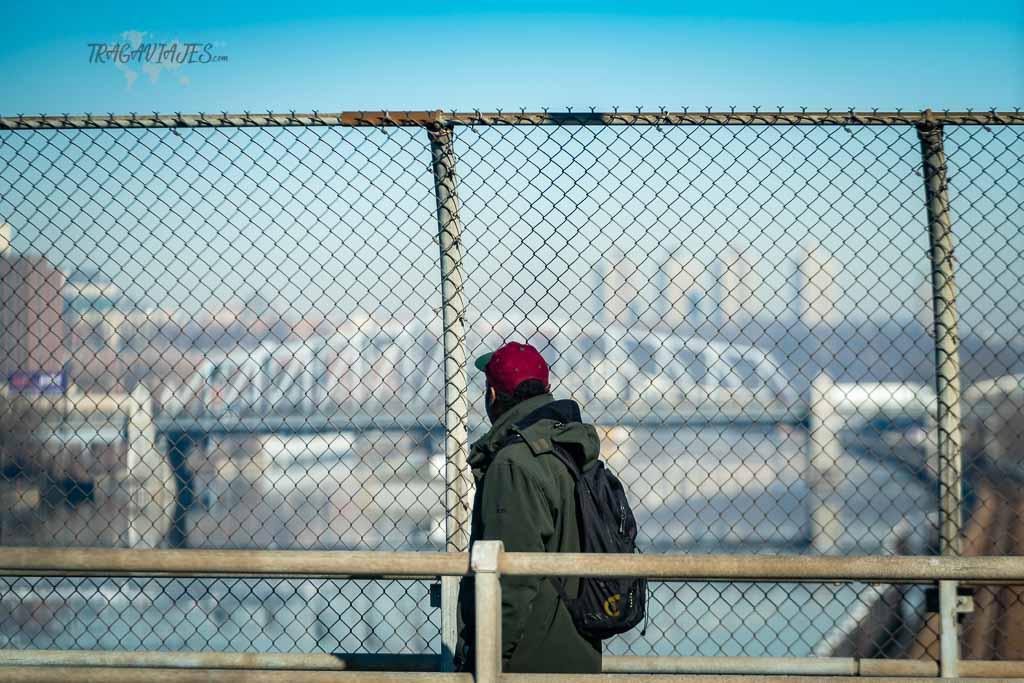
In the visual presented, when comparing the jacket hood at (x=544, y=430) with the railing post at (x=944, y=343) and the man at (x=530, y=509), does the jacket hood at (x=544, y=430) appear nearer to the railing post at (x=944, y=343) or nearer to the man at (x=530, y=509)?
the man at (x=530, y=509)

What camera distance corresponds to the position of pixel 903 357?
3.34 m

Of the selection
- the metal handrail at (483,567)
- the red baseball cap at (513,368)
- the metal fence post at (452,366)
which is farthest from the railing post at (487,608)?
the metal fence post at (452,366)

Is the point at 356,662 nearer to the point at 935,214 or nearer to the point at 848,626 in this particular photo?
the point at 935,214

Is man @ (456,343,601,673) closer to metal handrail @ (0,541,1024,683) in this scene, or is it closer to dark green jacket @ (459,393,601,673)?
dark green jacket @ (459,393,601,673)

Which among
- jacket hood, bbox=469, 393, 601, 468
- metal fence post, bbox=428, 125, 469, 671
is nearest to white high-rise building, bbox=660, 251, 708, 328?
jacket hood, bbox=469, 393, 601, 468

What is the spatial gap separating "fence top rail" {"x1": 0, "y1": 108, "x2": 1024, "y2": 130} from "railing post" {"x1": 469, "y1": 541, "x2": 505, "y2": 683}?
4.84 feet

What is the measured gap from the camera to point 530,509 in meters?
2.38

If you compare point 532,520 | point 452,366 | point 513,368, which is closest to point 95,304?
point 452,366

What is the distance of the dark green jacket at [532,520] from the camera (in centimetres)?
236

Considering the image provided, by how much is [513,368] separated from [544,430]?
0.72 ft

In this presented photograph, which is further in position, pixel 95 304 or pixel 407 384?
pixel 407 384

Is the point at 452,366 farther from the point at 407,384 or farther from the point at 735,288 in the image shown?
the point at 407,384

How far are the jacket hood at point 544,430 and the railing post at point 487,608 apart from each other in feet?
1.17

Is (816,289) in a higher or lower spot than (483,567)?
higher
